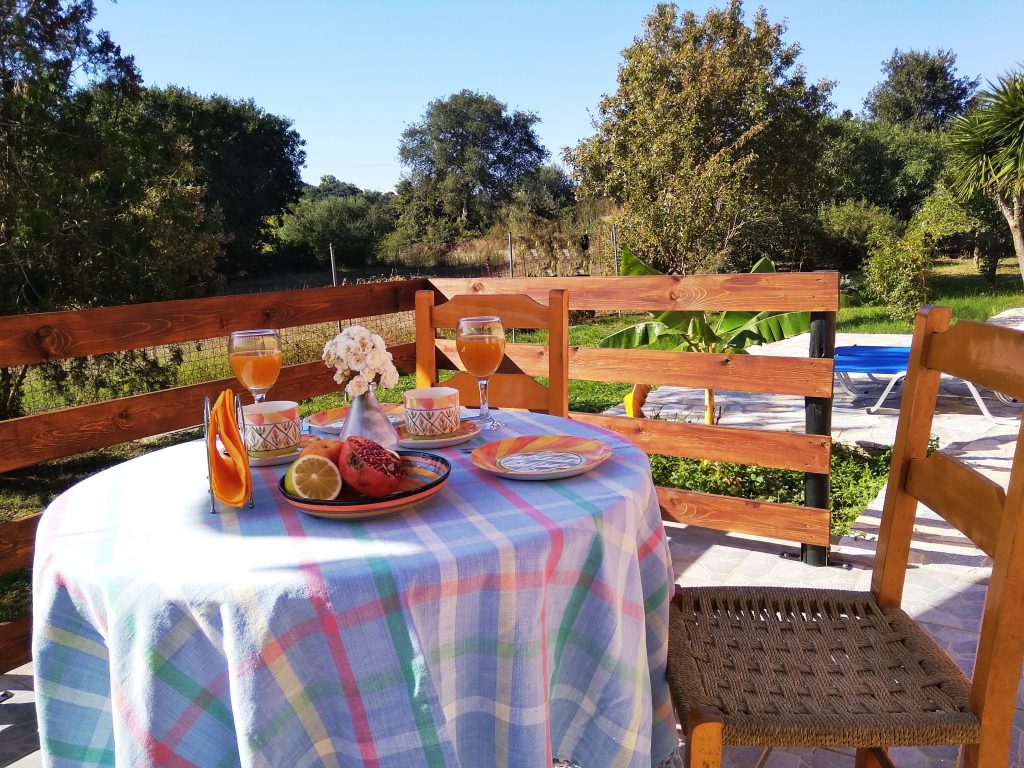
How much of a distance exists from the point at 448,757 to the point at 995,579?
0.87 metres

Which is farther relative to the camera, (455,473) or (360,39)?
(360,39)

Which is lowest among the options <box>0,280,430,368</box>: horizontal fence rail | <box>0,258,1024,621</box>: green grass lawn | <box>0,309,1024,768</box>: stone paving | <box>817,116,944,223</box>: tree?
<box>0,258,1024,621</box>: green grass lawn

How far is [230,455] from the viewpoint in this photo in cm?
106

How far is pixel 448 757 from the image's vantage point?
34.2 inches

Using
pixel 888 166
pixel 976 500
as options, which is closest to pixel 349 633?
pixel 976 500

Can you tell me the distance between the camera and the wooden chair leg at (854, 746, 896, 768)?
1.50 meters

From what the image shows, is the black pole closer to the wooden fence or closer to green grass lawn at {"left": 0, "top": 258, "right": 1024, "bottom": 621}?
the wooden fence

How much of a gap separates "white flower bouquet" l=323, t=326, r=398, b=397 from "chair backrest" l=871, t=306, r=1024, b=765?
0.99 metres

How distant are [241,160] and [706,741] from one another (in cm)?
3219

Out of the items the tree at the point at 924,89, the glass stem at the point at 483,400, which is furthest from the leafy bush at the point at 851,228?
the tree at the point at 924,89

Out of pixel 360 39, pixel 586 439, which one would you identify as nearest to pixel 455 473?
pixel 586 439

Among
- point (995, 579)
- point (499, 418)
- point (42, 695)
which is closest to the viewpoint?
point (42, 695)

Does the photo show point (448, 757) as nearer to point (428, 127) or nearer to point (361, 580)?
point (361, 580)

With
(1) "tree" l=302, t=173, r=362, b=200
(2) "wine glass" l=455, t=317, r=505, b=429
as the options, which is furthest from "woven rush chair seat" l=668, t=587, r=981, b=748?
(1) "tree" l=302, t=173, r=362, b=200
